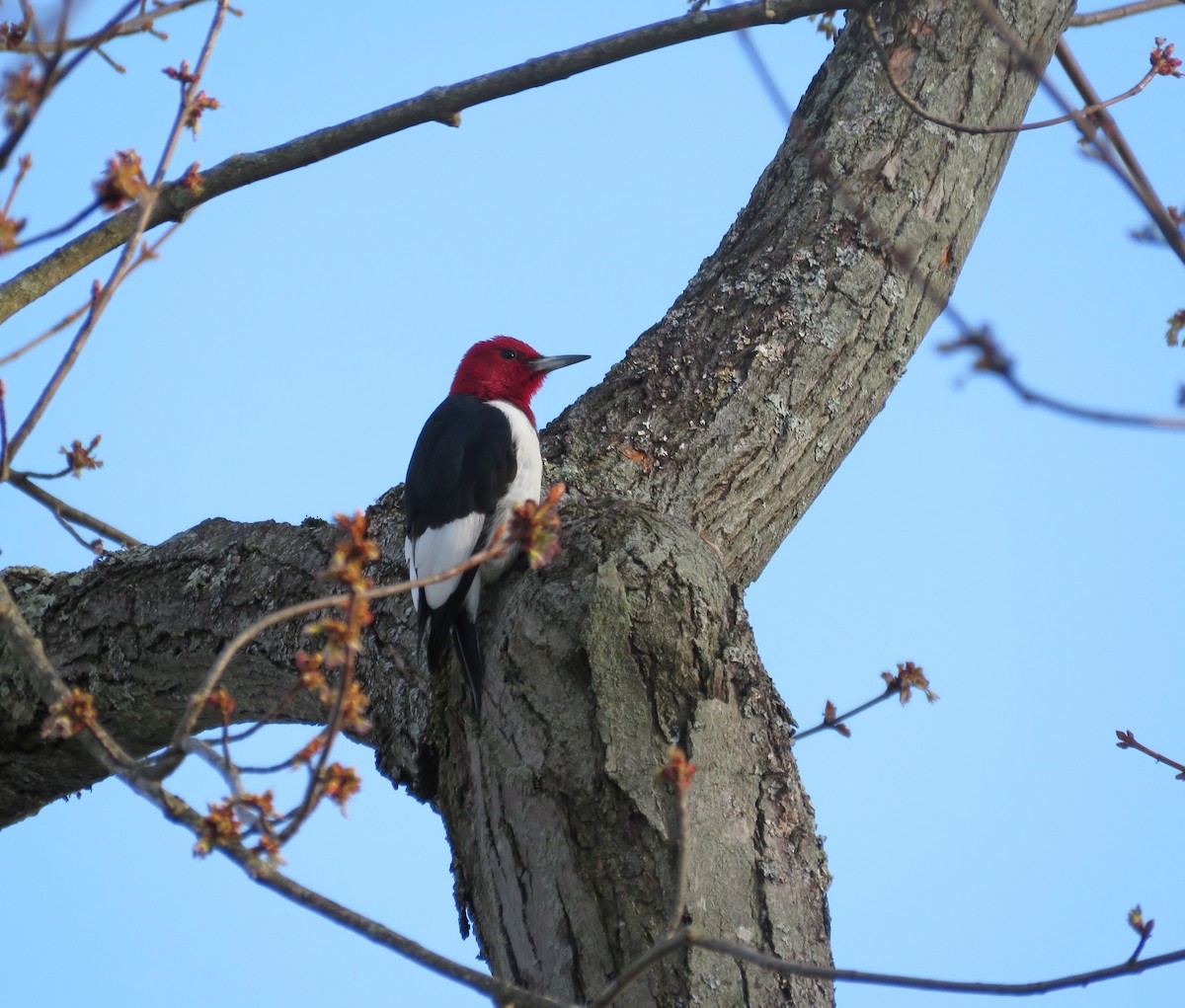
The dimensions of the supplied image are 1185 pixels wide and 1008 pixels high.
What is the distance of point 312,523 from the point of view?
3408 mm

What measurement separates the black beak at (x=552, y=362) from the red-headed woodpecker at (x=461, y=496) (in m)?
0.51

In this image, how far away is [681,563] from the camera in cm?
253

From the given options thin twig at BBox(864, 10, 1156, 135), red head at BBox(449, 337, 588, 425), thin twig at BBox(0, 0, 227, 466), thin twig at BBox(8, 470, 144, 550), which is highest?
red head at BBox(449, 337, 588, 425)

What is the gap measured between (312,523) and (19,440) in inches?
70.2

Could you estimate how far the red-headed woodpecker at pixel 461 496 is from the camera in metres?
2.71

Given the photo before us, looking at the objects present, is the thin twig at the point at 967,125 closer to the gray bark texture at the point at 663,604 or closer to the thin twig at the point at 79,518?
the gray bark texture at the point at 663,604

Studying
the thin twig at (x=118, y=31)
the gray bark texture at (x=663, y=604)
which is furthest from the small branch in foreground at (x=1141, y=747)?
the thin twig at (x=118, y=31)

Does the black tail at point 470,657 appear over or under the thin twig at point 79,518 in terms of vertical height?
under

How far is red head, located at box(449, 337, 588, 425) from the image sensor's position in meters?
4.57

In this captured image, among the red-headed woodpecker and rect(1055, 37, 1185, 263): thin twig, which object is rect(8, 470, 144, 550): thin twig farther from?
rect(1055, 37, 1185, 263): thin twig

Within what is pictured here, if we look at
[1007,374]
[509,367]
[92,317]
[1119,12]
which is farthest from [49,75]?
[509,367]

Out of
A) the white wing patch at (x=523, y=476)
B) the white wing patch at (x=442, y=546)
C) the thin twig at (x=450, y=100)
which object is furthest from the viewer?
the white wing patch at (x=523, y=476)

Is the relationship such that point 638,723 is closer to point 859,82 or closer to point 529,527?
point 529,527

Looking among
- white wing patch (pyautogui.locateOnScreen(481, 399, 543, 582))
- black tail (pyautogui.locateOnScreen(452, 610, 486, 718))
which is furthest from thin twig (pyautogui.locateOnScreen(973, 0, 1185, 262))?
white wing patch (pyautogui.locateOnScreen(481, 399, 543, 582))
